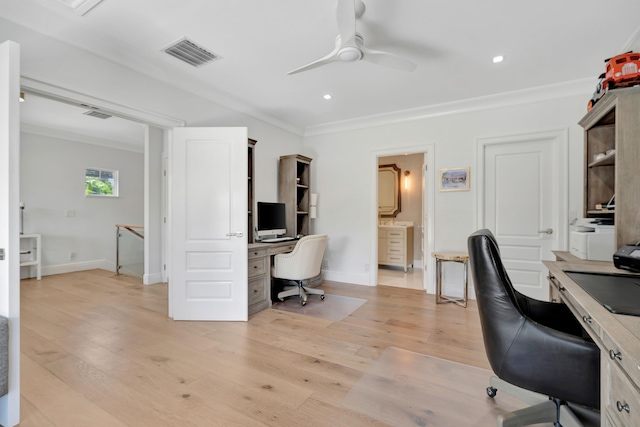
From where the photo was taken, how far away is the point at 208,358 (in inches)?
90.3

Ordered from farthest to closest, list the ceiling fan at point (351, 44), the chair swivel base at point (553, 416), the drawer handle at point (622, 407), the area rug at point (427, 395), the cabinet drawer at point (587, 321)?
the ceiling fan at point (351, 44)
the area rug at point (427, 395)
the chair swivel base at point (553, 416)
the cabinet drawer at point (587, 321)
the drawer handle at point (622, 407)

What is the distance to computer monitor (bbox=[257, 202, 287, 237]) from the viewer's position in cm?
396

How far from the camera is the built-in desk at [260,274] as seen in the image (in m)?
3.33

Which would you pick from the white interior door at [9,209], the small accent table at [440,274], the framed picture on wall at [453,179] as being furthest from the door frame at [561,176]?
the white interior door at [9,209]

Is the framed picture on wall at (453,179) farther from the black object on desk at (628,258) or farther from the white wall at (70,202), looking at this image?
the white wall at (70,202)

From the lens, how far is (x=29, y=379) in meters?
1.97

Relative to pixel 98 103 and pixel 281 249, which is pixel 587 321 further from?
pixel 98 103

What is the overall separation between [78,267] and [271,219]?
14.6 ft

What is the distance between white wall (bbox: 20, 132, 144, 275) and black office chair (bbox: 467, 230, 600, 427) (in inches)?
271

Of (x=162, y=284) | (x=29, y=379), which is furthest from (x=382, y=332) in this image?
(x=162, y=284)

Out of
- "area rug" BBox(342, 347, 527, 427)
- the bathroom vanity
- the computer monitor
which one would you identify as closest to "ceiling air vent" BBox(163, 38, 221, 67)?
the computer monitor

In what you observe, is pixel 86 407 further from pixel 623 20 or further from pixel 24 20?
pixel 623 20

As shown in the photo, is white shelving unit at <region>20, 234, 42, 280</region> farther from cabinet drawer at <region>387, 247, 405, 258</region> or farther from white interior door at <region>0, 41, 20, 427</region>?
cabinet drawer at <region>387, 247, 405, 258</region>

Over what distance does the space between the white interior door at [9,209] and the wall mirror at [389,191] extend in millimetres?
5728
